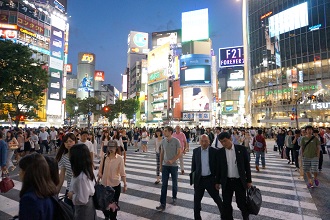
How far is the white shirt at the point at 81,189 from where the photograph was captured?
3.13 metres

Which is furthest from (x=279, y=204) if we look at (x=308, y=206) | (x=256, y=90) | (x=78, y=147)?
(x=256, y=90)

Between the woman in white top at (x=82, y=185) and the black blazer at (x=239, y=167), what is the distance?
2350 mm

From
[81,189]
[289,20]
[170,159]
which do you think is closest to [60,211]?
[81,189]

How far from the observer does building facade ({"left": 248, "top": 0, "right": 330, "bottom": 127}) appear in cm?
4303

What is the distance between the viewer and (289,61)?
4850 centimetres

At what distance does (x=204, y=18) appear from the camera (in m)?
71.8

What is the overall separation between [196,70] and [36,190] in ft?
212

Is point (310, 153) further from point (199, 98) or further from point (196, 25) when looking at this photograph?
point (196, 25)

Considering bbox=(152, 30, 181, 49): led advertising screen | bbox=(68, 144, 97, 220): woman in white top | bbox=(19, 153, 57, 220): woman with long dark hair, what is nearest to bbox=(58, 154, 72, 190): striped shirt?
bbox=(68, 144, 97, 220): woman in white top

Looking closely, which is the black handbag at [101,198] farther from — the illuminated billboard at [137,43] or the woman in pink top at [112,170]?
the illuminated billboard at [137,43]

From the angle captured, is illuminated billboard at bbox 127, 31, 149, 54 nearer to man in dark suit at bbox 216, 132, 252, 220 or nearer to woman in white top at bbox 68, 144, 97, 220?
man in dark suit at bbox 216, 132, 252, 220

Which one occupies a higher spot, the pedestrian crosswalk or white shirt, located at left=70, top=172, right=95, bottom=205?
white shirt, located at left=70, top=172, right=95, bottom=205

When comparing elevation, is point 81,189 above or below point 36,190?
below

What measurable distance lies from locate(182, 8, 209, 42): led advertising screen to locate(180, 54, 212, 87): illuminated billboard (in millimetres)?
9169
